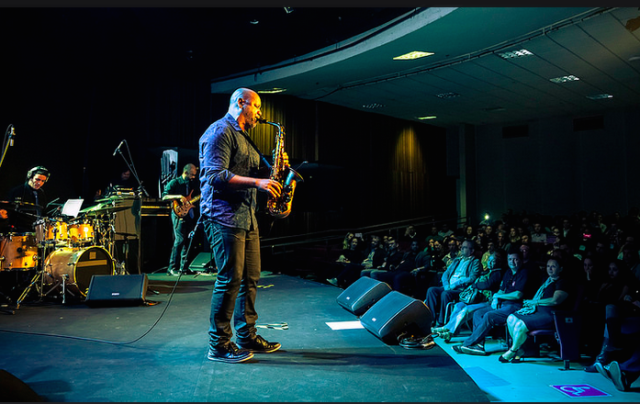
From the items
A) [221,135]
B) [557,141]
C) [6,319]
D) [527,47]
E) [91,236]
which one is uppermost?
[527,47]

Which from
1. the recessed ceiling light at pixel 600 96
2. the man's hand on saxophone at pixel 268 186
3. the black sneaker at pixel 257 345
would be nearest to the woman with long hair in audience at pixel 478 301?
the black sneaker at pixel 257 345

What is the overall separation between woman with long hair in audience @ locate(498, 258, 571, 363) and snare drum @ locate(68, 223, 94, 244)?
4916 mm

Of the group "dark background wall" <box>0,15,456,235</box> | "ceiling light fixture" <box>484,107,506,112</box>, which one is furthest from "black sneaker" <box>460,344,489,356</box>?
"ceiling light fixture" <box>484,107,506,112</box>

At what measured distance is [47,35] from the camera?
23.4ft

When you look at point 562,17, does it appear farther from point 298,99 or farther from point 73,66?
point 73,66

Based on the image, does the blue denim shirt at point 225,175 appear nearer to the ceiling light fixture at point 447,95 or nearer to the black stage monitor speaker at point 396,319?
the black stage monitor speaker at point 396,319

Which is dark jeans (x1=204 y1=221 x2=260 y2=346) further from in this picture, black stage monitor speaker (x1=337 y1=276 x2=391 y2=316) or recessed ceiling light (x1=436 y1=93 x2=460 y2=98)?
recessed ceiling light (x1=436 y1=93 x2=460 y2=98)

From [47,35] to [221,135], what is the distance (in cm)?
607

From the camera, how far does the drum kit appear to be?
4.74 m

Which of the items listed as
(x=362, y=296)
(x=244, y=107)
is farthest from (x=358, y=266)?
(x=244, y=107)

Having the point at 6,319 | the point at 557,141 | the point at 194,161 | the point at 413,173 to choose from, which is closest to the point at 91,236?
the point at 6,319

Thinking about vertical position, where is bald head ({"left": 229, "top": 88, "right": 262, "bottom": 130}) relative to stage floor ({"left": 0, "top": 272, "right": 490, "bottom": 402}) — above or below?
above

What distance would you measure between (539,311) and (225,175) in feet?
13.9

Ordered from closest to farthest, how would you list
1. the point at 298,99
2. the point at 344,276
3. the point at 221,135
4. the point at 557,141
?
the point at 221,135, the point at 344,276, the point at 298,99, the point at 557,141
